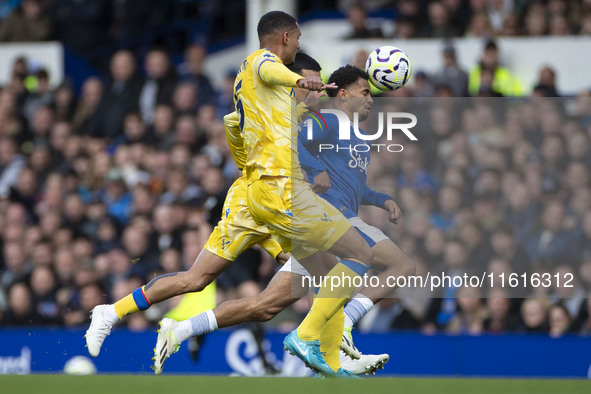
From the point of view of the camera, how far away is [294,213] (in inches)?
280

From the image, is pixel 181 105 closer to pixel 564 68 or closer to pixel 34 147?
pixel 34 147

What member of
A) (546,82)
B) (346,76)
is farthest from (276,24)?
(546,82)

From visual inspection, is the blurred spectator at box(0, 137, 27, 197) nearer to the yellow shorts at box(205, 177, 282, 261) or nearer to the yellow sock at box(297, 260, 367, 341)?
the yellow shorts at box(205, 177, 282, 261)

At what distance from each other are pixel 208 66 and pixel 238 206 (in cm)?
846

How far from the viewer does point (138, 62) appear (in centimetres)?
1655

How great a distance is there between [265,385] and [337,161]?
Answer: 1.69 m

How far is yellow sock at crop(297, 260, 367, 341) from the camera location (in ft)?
23.9

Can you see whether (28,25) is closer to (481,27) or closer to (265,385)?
(481,27)

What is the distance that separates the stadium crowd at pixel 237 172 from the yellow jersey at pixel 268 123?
1.33 m

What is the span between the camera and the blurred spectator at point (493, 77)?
11.9 m

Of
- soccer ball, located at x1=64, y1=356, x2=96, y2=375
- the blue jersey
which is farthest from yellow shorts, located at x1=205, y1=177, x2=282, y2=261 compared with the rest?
soccer ball, located at x1=64, y1=356, x2=96, y2=375

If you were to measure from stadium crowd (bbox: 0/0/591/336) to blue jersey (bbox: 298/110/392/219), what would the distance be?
1.81ft

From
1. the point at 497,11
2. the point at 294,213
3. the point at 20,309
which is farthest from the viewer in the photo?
the point at 497,11

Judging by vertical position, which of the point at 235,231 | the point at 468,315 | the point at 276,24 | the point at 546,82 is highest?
the point at 276,24
